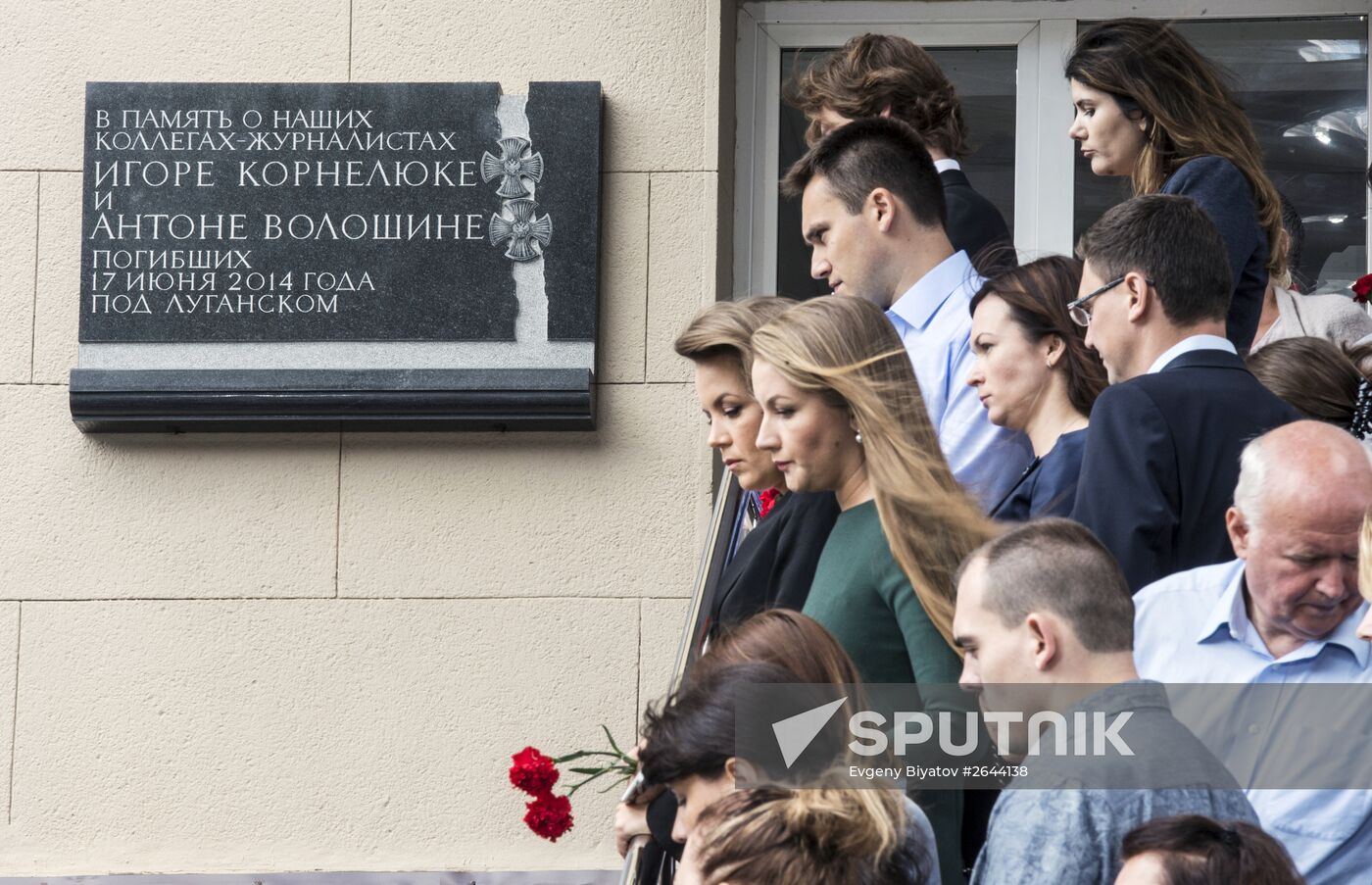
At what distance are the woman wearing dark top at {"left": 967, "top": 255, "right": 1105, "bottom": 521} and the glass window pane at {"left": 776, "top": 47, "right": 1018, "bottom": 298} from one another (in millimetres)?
2528

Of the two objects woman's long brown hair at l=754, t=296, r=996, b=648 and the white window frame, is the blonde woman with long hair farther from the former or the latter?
the white window frame

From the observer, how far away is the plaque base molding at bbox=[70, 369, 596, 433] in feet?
18.9

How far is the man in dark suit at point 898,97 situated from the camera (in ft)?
14.9

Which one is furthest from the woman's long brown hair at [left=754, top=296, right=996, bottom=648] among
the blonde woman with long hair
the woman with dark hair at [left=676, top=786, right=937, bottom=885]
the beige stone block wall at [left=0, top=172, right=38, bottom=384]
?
the beige stone block wall at [left=0, top=172, right=38, bottom=384]

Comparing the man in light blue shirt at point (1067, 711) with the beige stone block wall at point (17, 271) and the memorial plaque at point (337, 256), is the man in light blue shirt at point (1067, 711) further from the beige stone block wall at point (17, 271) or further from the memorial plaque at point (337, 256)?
the beige stone block wall at point (17, 271)

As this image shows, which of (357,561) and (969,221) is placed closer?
(969,221)

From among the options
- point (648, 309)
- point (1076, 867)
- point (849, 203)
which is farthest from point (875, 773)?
point (648, 309)

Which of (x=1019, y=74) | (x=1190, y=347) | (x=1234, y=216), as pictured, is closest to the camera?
(x=1190, y=347)

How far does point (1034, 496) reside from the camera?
11.7 feet

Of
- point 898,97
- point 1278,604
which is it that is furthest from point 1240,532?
point 898,97

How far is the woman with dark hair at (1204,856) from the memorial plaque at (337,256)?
3.83 m

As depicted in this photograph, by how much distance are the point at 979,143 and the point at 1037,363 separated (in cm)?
272

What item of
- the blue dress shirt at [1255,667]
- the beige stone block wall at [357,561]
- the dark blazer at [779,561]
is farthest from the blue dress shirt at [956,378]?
the beige stone block wall at [357,561]

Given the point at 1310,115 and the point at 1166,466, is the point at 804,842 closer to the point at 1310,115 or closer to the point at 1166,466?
the point at 1166,466
